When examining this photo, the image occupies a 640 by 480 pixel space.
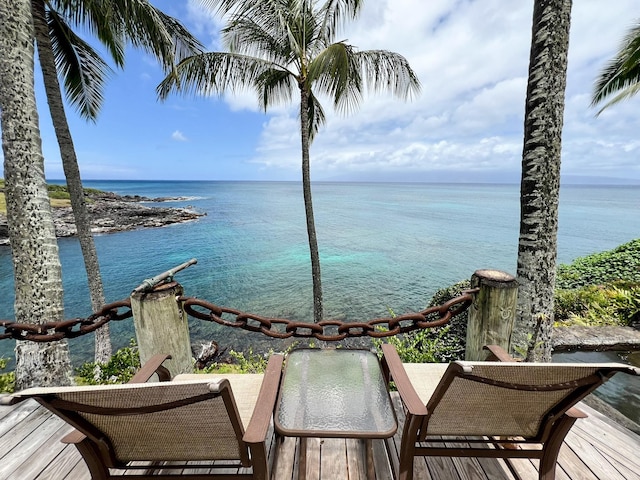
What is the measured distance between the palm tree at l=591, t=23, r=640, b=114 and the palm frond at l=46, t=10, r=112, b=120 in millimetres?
14264

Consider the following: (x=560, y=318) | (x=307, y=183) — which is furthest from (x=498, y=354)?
(x=560, y=318)

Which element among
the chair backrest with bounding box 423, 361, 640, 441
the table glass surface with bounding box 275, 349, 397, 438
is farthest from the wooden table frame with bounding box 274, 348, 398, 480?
the chair backrest with bounding box 423, 361, 640, 441

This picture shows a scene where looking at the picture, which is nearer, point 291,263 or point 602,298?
point 602,298

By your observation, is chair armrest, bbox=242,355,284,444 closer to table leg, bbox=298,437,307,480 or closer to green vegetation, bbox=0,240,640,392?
table leg, bbox=298,437,307,480

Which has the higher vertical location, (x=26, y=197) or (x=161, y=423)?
(x=26, y=197)

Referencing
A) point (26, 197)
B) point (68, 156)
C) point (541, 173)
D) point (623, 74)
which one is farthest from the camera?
point (623, 74)

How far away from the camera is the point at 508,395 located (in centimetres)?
150

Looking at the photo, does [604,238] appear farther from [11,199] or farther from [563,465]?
[11,199]

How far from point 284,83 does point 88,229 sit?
5655 mm

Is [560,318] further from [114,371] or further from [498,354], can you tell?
[114,371]

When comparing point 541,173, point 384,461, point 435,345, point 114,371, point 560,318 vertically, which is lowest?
point 560,318

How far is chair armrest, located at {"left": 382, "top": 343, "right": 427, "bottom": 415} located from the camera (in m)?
1.55

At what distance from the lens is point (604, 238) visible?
26.0 metres

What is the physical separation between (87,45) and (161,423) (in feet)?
30.4
